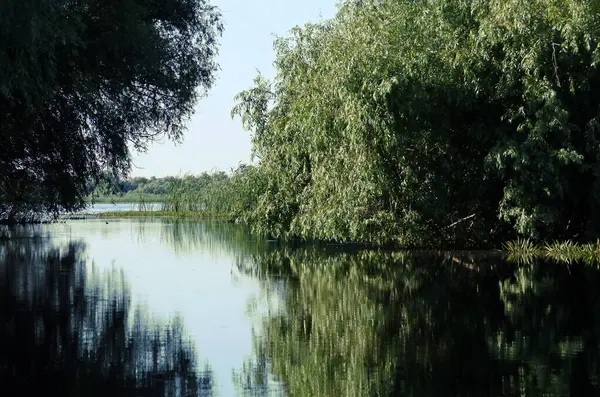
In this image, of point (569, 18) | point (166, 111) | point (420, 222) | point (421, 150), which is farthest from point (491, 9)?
point (166, 111)

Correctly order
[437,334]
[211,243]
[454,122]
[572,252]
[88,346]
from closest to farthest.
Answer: [88,346]
[437,334]
[572,252]
[454,122]
[211,243]

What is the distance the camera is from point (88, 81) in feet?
45.4

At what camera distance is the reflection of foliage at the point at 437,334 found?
7.35 m

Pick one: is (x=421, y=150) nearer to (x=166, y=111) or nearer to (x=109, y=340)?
(x=166, y=111)

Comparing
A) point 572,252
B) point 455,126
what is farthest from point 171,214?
point 572,252

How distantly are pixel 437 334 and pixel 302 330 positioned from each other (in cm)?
158

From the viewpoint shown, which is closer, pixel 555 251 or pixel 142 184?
pixel 555 251

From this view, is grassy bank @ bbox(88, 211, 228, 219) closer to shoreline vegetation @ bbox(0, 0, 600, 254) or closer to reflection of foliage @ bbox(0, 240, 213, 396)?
shoreline vegetation @ bbox(0, 0, 600, 254)

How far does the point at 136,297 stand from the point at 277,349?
18.0 ft

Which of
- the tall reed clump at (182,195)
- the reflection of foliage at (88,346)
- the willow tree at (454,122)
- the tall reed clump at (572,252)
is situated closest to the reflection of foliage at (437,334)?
the reflection of foliage at (88,346)

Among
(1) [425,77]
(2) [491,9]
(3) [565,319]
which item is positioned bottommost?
(3) [565,319]

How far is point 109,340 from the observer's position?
9594 millimetres

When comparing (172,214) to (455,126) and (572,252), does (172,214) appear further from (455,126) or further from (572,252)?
(572,252)

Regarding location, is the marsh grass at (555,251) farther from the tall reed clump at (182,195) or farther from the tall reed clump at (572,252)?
the tall reed clump at (182,195)
